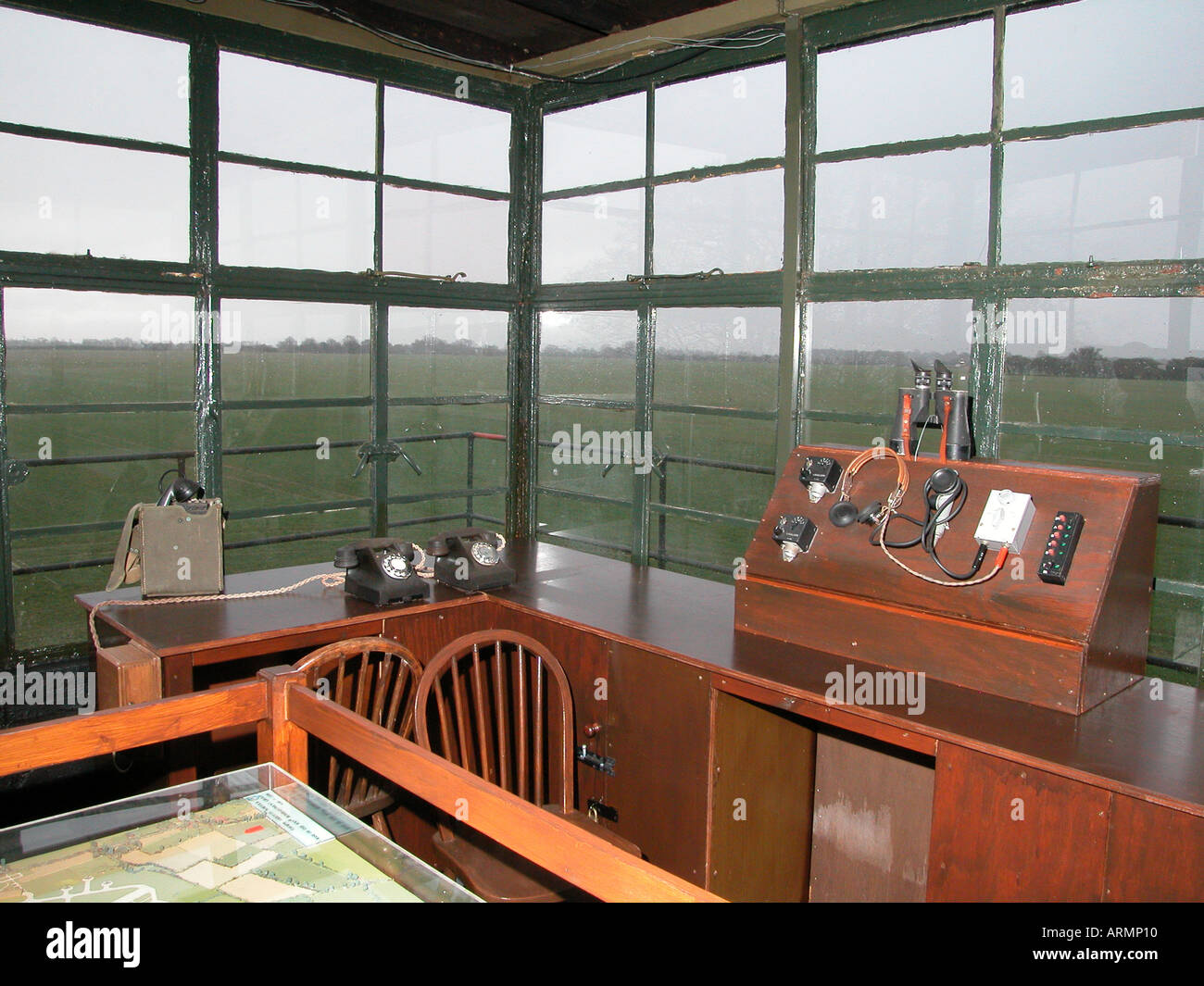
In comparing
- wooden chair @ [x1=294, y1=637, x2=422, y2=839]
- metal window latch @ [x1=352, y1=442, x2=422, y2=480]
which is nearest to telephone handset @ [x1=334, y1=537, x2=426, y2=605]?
wooden chair @ [x1=294, y1=637, x2=422, y2=839]

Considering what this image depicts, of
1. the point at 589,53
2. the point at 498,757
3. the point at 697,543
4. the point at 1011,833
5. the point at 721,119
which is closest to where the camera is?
the point at 1011,833

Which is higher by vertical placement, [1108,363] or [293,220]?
[293,220]

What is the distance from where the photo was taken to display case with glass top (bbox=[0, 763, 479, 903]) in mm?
1333

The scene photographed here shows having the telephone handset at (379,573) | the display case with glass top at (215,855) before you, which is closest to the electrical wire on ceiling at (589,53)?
the telephone handset at (379,573)

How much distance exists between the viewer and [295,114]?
4027 mm

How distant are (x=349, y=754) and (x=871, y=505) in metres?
1.40

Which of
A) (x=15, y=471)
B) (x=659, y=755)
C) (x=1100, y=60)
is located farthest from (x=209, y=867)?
(x=1100, y=60)

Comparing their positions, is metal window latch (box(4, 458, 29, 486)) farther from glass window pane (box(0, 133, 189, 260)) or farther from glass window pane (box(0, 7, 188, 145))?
glass window pane (box(0, 7, 188, 145))

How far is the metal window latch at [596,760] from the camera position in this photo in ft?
8.91

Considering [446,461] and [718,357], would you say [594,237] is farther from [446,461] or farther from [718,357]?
[446,461]

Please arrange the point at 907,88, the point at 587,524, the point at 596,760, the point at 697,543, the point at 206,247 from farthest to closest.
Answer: the point at 587,524, the point at 697,543, the point at 206,247, the point at 907,88, the point at 596,760

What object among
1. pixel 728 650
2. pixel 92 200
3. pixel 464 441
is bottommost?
pixel 728 650

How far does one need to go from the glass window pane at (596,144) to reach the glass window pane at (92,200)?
5.57ft

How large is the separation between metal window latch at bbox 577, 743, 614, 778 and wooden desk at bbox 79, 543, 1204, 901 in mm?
22
